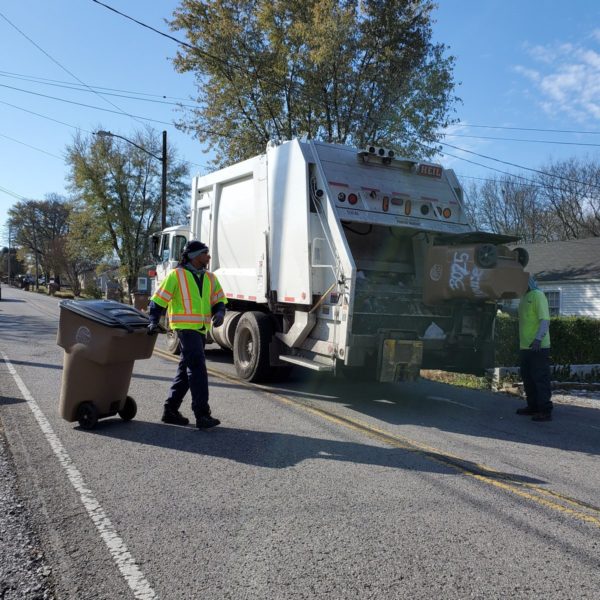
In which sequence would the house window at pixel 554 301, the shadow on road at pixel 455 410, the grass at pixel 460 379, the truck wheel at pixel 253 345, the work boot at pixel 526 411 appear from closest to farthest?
the shadow on road at pixel 455 410
the work boot at pixel 526 411
the truck wheel at pixel 253 345
the grass at pixel 460 379
the house window at pixel 554 301

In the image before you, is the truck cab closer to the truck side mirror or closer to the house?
the truck side mirror

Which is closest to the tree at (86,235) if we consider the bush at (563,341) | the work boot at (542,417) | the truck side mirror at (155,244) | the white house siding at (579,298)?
the truck side mirror at (155,244)

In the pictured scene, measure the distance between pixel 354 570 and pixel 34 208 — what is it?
80123 mm

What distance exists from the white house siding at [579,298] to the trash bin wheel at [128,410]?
19.7 metres

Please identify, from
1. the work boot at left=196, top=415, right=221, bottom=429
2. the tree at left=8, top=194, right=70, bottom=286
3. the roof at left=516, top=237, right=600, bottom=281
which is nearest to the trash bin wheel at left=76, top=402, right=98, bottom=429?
the work boot at left=196, top=415, right=221, bottom=429

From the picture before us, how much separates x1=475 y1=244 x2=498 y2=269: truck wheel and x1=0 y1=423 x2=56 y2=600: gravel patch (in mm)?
5024

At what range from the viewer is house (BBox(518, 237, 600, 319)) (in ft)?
70.4

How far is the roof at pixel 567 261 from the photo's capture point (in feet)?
72.6

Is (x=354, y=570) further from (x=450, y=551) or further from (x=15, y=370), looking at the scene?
(x=15, y=370)

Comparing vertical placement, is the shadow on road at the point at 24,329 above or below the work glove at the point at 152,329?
below

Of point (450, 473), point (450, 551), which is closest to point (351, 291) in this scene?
point (450, 473)

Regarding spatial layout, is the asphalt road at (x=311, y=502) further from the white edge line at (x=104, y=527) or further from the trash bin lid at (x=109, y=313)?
the trash bin lid at (x=109, y=313)

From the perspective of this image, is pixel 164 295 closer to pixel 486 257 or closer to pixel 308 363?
pixel 308 363

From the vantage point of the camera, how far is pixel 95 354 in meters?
5.20
